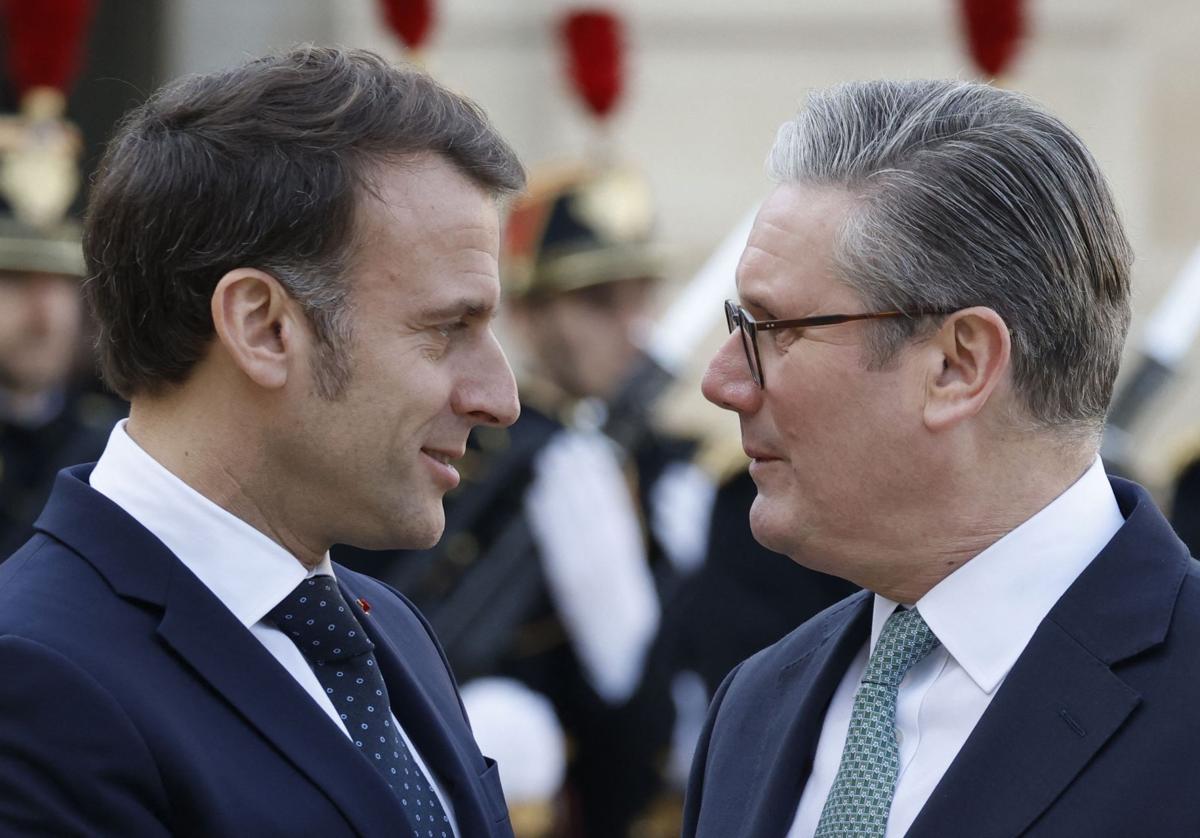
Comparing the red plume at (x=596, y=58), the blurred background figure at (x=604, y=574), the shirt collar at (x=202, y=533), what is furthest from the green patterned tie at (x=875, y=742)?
the red plume at (x=596, y=58)

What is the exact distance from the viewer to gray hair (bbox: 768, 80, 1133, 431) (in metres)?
2.60

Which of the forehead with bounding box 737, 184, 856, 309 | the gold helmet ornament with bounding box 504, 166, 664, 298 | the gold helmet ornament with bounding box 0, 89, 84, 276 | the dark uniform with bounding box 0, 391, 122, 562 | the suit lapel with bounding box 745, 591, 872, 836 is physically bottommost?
the dark uniform with bounding box 0, 391, 122, 562

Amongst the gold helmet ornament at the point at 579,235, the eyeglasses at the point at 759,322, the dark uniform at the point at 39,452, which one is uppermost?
the eyeglasses at the point at 759,322

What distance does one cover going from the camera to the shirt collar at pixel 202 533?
8.36ft

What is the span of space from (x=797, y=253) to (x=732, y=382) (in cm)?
21

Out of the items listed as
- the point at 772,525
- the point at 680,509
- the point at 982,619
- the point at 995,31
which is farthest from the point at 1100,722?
the point at 995,31

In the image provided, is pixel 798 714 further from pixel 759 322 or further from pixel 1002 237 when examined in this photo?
pixel 1002 237

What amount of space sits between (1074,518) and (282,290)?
1.06 meters

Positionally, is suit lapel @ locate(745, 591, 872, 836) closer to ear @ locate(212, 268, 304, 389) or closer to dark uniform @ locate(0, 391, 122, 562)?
ear @ locate(212, 268, 304, 389)

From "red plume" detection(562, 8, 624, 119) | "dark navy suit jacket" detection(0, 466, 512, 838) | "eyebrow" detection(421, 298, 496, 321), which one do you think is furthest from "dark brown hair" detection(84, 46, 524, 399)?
"red plume" detection(562, 8, 624, 119)

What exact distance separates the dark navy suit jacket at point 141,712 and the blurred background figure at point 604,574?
3.00 metres

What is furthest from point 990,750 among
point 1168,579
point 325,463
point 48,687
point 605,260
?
point 605,260

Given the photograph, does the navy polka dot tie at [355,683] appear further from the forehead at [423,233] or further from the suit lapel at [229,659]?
the forehead at [423,233]

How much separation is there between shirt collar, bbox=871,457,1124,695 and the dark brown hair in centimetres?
85
